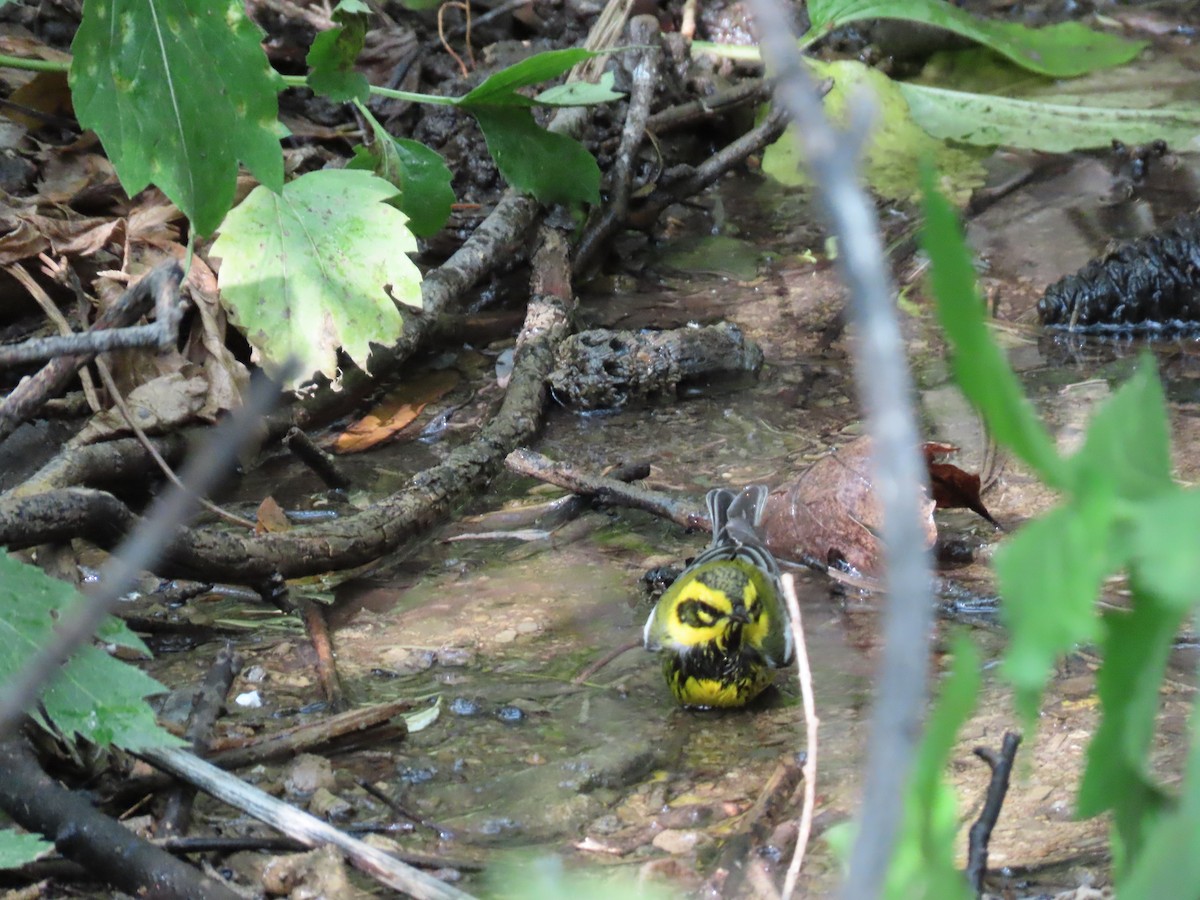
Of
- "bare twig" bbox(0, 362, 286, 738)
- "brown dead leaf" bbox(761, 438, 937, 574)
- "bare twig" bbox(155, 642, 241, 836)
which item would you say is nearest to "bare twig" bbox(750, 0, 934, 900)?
"bare twig" bbox(0, 362, 286, 738)

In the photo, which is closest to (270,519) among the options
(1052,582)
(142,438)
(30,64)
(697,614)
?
(142,438)

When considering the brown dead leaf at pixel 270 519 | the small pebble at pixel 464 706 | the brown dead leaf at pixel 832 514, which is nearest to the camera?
the small pebble at pixel 464 706

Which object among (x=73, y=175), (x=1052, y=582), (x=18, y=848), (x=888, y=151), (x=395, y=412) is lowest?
(x=395, y=412)

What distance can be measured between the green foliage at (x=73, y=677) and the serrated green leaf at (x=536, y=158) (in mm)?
2983

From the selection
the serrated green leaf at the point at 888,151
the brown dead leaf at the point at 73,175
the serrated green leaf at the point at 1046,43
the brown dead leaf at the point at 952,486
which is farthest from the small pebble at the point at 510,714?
the serrated green leaf at the point at 1046,43

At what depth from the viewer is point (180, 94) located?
2.90 meters

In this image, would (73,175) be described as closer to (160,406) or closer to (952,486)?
(160,406)

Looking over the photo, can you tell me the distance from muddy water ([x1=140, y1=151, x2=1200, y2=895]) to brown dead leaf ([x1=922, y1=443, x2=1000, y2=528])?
7 centimetres

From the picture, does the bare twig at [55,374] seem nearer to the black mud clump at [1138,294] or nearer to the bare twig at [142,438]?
the bare twig at [142,438]

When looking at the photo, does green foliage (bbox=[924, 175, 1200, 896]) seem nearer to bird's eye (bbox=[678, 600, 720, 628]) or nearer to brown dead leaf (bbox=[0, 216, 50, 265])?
bird's eye (bbox=[678, 600, 720, 628])

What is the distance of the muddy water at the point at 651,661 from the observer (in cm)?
244

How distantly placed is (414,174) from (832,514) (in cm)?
213

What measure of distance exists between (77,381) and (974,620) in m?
3.03

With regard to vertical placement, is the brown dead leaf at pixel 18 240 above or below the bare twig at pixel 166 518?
below
